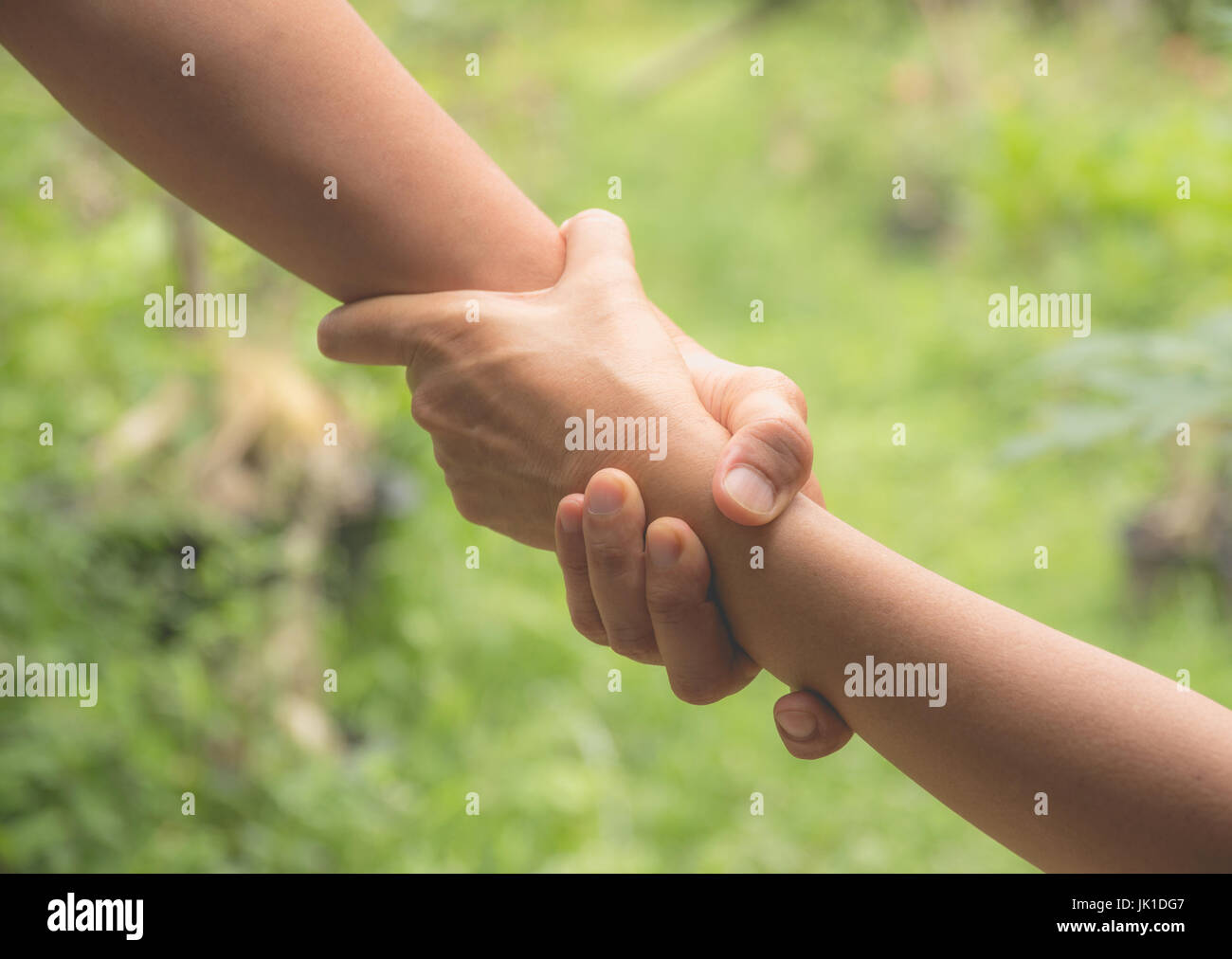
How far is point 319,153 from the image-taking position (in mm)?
920

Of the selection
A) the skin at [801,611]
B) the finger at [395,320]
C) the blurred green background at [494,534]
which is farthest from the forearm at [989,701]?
the blurred green background at [494,534]

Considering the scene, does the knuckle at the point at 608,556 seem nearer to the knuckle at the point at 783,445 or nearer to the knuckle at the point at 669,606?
the knuckle at the point at 669,606

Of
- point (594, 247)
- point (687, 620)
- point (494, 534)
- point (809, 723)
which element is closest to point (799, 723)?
point (809, 723)

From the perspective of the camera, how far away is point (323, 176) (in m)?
0.92

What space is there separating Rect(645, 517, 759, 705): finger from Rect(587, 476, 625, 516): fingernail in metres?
0.04

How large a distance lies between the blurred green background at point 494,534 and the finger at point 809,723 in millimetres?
521

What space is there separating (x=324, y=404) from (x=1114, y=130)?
3.65 m

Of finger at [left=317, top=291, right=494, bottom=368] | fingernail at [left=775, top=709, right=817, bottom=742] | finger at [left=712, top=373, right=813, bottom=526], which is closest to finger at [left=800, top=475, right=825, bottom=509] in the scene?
finger at [left=712, top=373, right=813, bottom=526]

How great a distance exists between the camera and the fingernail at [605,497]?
896 mm

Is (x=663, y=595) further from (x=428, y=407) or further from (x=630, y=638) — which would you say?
(x=428, y=407)

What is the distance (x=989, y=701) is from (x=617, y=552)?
0.31 m

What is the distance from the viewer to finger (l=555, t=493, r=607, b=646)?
927 mm
